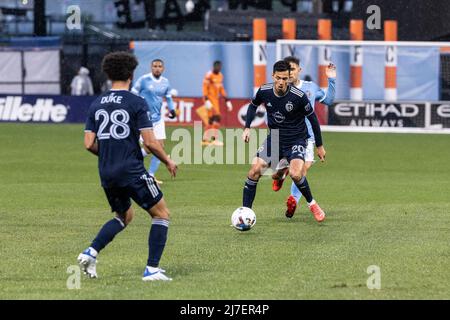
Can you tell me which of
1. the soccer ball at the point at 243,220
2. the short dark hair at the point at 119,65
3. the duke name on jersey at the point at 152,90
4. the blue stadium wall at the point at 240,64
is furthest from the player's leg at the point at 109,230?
the blue stadium wall at the point at 240,64

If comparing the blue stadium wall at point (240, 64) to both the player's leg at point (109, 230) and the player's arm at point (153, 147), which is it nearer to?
the player's leg at point (109, 230)

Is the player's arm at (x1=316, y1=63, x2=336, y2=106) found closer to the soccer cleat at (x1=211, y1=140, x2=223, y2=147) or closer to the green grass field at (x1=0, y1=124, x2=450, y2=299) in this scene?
the green grass field at (x1=0, y1=124, x2=450, y2=299)

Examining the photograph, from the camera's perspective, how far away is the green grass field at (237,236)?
10.6 m

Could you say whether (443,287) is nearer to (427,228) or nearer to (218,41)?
(427,228)

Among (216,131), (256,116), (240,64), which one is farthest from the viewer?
(240,64)

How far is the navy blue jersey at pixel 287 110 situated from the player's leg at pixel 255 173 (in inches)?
11.6

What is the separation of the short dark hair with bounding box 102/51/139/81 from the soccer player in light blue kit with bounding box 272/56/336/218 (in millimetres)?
5123

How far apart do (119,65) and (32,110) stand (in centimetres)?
2851

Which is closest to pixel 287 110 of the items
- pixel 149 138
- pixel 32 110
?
pixel 149 138

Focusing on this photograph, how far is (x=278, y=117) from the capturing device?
50.4 ft

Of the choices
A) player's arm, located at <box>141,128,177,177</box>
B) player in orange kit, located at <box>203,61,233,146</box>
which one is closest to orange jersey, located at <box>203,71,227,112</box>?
player in orange kit, located at <box>203,61,233,146</box>

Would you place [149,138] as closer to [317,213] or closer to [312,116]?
[312,116]
